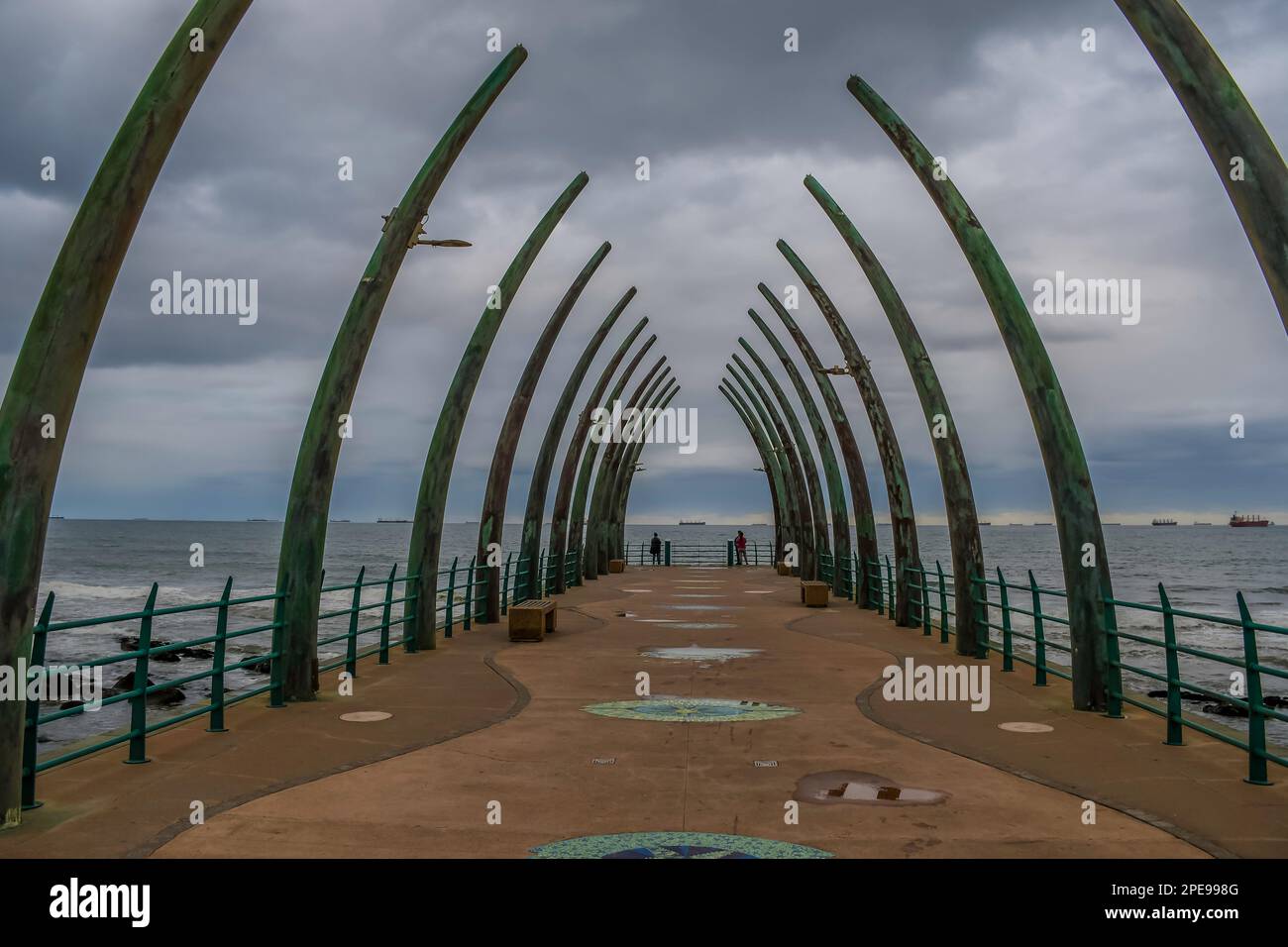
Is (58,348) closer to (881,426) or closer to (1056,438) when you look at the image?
(1056,438)

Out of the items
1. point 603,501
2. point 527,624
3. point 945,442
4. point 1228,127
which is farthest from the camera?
point 603,501

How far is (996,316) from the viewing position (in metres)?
11.3

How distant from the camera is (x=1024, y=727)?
9062 mm

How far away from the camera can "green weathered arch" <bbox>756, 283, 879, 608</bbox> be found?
73.8 ft

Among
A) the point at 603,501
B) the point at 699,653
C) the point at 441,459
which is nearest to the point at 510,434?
the point at 441,459

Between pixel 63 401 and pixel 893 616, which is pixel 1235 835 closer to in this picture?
pixel 63 401

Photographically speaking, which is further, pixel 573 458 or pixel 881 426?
pixel 573 458

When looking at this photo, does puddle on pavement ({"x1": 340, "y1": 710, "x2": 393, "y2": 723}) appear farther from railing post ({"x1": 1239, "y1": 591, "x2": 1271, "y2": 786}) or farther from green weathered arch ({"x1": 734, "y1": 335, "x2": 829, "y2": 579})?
green weathered arch ({"x1": 734, "y1": 335, "x2": 829, "y2": 579})

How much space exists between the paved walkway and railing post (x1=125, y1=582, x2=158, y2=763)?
0.56ft

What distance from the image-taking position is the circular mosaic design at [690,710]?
31.0 ft

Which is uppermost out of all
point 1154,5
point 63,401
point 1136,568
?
point 1154,5

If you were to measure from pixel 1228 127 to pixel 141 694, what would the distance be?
8.48m

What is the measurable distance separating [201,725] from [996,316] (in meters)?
9.32
